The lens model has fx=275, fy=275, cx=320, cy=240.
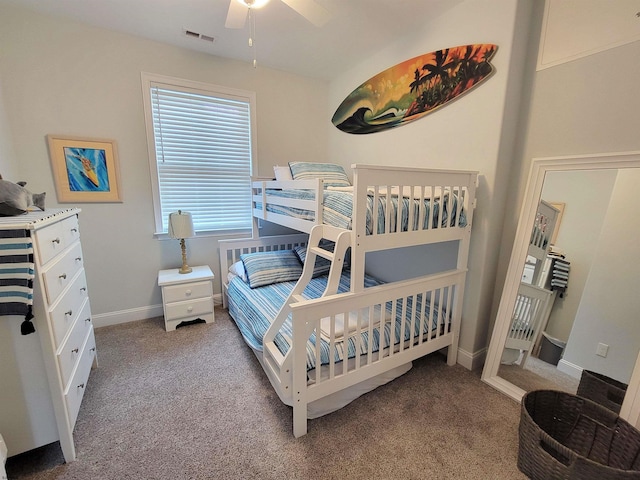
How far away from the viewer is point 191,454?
139 cm

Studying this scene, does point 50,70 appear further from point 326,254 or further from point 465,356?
point 465,356

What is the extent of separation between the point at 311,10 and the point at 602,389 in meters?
2.58

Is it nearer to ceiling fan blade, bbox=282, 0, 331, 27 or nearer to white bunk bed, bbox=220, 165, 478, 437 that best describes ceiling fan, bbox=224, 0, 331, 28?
ceiling fan blade, bbox=282, 0, 331, 27

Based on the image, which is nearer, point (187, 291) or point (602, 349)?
point (602, 349)

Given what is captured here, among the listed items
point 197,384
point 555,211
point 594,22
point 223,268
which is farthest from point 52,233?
point 594,22

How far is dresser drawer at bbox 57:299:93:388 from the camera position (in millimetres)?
1303

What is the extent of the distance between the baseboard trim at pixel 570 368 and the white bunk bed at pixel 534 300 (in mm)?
153

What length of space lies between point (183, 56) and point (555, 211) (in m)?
3.23

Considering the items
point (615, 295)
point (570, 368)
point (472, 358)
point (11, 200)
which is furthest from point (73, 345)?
point (615, 295)

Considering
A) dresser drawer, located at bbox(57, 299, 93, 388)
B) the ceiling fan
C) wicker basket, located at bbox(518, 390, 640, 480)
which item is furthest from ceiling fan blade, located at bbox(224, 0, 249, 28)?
wicker basket, located at bbox(518, 390, 640, 480)

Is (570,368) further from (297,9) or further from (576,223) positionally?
(297,9)

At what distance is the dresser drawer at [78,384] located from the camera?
4.38 feet

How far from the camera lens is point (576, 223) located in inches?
63.7

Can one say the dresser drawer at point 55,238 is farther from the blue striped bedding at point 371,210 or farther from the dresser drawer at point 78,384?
the blue striped bedding at point 371,210
